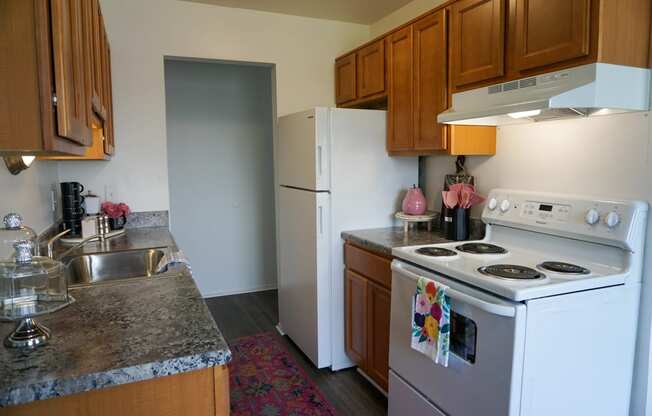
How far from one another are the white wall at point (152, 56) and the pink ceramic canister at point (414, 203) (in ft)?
4.32

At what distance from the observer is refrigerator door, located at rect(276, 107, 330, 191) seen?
2709 millimetres

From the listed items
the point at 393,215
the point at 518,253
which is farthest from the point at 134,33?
the point at 518,253

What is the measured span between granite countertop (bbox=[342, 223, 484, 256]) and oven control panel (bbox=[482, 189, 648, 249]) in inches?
11.2

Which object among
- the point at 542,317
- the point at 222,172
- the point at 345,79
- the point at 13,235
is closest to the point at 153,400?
the point at 13,235

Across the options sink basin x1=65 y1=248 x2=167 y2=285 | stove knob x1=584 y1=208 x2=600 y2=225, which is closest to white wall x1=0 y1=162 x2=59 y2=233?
sink basin x1=65 y1=248 x2=167 y2=285

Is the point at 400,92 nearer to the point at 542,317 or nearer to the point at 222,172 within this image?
the point at 542,317

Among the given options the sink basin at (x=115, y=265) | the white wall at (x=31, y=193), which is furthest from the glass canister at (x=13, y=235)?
the sink basin at (x=115, y=265)

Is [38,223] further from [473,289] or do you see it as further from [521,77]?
[521,77]

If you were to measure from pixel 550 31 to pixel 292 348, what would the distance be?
256 cm

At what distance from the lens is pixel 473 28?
2066 mm

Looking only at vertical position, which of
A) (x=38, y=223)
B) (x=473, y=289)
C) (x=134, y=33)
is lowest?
(x=473, y=289)

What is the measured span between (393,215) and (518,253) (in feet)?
3.34

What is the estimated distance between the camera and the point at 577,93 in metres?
1.53

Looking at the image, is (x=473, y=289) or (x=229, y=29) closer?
(x=473, y=289)
